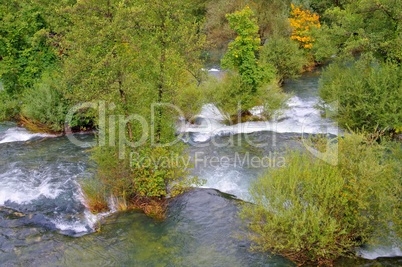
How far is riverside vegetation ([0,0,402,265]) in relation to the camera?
27.5 feet

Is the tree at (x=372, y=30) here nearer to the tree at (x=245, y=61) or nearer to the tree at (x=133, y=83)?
the tree at (x=245, y=61)

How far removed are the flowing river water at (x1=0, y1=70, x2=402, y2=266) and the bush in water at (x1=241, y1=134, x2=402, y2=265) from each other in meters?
0.67

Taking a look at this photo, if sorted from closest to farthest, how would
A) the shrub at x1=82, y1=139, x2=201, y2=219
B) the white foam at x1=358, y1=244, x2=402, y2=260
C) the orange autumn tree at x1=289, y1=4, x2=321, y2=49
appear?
the white foam at x1=358, y1=244, x2=402, y2=260 < the shrub at x1=82, y1=139, x2=201, y2=219 < the orange autumn tree at x1=289, y1=4, x2=321, y2=49

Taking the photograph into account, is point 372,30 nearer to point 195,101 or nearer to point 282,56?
point 282,56

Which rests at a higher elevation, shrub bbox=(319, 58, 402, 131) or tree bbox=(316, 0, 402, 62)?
tree bbox=(316, 0, 402, 62)

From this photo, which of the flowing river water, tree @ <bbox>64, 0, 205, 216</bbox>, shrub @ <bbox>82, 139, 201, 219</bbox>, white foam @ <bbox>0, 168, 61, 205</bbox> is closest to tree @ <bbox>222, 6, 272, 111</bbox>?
the flowing river water

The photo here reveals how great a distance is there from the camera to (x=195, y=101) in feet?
59.5

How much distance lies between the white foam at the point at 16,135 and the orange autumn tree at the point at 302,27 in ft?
63.3

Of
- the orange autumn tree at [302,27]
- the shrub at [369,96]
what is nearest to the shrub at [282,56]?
the orange autumn tree at [302,27]

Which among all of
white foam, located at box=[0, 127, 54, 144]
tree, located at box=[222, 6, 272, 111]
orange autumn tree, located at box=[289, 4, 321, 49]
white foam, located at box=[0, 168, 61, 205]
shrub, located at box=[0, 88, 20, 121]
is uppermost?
orange autumn tree, located at box=[289, 4, 321, 49]

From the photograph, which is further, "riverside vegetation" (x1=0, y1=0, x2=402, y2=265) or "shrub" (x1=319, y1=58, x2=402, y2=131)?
"shrub" (x1=319, y1=58, x2=402, y2=131)

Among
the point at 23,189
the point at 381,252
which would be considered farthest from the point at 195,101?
the point at 381,252

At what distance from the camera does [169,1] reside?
34.5ft

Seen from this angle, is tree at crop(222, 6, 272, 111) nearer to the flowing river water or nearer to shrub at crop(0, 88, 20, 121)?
the flowing river water
